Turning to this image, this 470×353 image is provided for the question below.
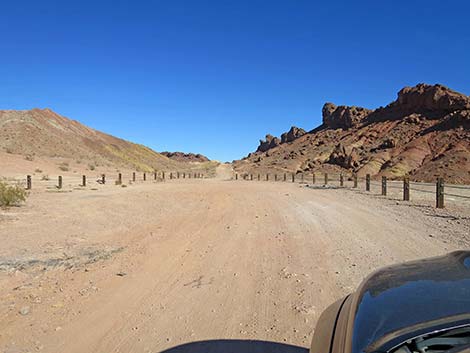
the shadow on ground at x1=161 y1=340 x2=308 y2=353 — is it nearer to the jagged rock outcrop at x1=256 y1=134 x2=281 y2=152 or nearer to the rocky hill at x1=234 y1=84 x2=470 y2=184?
the rocky hill at x1=234 y1=84 x2=470 y2=184

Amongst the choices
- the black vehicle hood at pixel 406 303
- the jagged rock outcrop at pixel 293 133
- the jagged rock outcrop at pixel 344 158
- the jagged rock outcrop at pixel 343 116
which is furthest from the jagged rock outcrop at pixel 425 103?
the black vehicle hood at pixel 406 303

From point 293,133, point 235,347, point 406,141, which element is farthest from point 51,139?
point 293,133

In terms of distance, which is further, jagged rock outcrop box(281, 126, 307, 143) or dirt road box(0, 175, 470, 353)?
jagged rock outcrop box(281, 126, 307, 143)

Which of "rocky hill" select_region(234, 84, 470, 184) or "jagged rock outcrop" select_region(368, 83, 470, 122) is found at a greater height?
"jagged rock outcrop" select_region(368, 83, 470, 122)

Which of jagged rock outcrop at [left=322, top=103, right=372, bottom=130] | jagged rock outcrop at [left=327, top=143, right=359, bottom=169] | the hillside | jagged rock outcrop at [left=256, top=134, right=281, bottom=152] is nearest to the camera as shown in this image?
the hillside

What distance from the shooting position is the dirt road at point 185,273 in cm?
420

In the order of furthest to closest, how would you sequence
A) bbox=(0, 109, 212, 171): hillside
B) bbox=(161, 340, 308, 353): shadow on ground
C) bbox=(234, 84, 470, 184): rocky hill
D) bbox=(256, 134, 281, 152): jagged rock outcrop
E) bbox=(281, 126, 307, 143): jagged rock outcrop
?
bbox=(256, 134, 281, 152): jagged rock outcrop, bbox=(281, 126, 307, 143): jagged rock outcrop, bbox=(0, 109, 212, 171): hillside, bbox=(234, 84, 470, 184): rocky hill, bbox=(161, 340, 308, 353): shadow on ground

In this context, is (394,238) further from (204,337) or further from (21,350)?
(21,350)

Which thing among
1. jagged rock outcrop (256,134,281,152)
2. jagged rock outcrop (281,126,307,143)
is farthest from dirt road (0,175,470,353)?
jagged rock outcrop (256,134,281,152)

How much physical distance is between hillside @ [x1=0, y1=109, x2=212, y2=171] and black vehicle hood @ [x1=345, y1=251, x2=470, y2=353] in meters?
55.9

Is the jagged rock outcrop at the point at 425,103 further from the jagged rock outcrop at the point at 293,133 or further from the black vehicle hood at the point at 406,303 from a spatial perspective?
the black vehicle hood at the point at 406,303

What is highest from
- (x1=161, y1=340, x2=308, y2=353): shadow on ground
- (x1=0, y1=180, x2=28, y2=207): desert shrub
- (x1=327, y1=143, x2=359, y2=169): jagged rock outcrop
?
(x1=327, y1=143, x2=359, y2=169): jagged rock outcrop

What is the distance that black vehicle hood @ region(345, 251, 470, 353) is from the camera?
1672 millimetres

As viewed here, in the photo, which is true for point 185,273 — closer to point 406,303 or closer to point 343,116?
point 406,303
